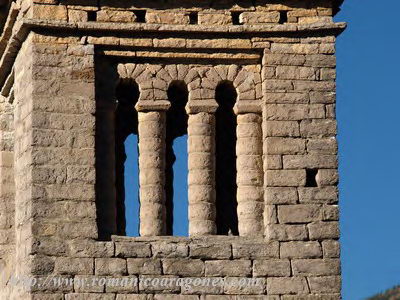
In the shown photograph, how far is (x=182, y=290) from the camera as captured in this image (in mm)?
23859

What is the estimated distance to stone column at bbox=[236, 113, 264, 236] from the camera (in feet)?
79.7

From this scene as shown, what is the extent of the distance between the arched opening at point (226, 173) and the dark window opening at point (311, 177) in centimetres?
149

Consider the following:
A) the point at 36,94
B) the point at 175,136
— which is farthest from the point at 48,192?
the point at 175,136

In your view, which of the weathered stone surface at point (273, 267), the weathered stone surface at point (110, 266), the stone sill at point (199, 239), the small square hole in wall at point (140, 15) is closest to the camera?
the weathered stone surface at point (110, 266)

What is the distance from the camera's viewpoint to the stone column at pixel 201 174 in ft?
79.5

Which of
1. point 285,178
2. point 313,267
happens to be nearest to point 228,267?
point 313,267

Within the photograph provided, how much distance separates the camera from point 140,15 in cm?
2462

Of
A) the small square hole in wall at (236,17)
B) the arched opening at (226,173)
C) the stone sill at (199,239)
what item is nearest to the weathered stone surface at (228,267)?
the stone sill at (199,239)

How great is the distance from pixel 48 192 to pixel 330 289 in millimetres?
3755

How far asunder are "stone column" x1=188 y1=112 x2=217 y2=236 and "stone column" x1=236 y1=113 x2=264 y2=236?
348mm

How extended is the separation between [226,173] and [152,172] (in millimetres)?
1770

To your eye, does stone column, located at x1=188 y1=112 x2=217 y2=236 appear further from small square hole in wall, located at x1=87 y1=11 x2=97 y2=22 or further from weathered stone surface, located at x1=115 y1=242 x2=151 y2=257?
small square hole in wall, located at x1=87 y1=11 x2=97 y2=22

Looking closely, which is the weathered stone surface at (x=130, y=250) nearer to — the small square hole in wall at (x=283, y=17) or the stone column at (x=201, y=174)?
the stone column at (x=201, y=174)

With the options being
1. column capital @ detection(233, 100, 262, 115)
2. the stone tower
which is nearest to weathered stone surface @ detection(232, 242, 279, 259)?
the stone tower
